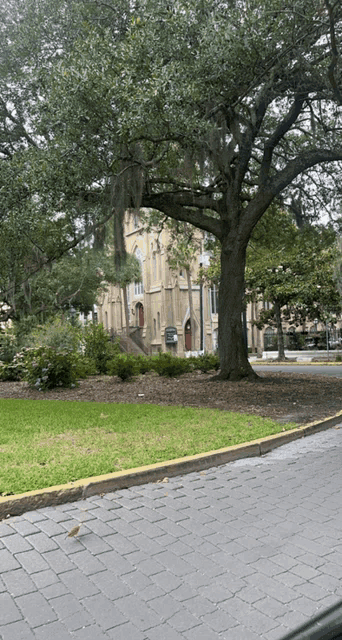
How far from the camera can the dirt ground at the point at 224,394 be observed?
391 inches

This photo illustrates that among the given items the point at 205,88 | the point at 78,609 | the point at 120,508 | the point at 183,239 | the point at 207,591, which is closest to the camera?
the point at 78,609

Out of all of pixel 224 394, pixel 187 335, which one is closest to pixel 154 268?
pixel 187 335

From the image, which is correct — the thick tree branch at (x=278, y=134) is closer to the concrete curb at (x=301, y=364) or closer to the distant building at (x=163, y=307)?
the concrete curb at (x=301, y=364)

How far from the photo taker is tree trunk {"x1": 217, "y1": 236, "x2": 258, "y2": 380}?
1386 centimetres

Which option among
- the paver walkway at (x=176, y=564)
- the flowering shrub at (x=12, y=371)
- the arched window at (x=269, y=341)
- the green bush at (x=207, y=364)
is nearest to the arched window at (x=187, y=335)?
the arched window at (x=269, y=341)

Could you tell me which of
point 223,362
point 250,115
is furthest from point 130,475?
point 250,115

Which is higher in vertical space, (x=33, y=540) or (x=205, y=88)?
(x=205, y=88)

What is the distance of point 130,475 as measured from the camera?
17.1ft

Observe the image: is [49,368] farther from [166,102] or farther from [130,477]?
[130,477]

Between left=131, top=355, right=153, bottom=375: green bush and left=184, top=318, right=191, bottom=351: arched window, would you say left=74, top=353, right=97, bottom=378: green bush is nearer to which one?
left=131, top=355, right=153, bottom=375: green bush

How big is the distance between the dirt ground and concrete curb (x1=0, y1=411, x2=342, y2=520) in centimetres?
207

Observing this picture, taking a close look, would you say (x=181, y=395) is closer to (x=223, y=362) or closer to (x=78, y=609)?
(x=223, y=362)

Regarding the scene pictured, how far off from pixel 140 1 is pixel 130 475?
9.39 metres

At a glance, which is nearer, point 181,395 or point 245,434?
point 245,434
